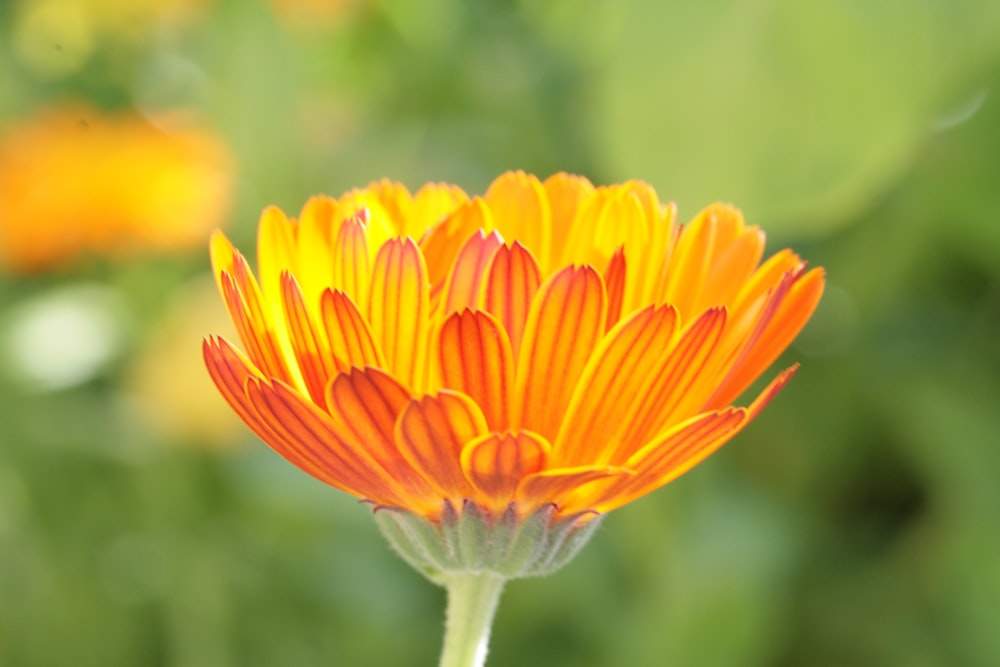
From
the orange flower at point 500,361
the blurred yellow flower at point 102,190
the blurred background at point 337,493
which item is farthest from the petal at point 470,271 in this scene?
the blurred yellow flower at point 102,190

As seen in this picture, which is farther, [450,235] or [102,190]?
[102,190]

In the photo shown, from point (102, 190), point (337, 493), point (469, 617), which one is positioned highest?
A: point (102, 190)

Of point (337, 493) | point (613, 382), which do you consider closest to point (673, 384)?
point (613, 382)

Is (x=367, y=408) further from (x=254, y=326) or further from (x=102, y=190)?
(x=102, y=190)

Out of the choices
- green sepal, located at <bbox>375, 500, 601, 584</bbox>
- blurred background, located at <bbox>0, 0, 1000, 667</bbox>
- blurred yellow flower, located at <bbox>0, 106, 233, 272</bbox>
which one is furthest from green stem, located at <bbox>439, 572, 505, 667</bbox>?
blurred yellow flower, located at <bbox>0, 106, 233, 272</bbox>

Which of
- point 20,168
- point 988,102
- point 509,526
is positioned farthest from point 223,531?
point 509,526

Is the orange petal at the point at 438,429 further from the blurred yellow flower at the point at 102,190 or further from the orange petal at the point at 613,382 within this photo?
the blurred yellow flower at the point at 102,190
